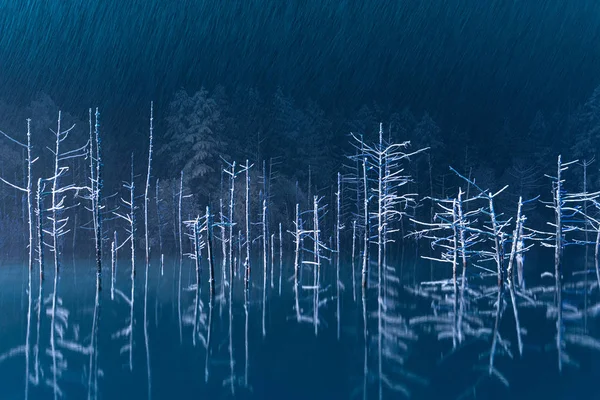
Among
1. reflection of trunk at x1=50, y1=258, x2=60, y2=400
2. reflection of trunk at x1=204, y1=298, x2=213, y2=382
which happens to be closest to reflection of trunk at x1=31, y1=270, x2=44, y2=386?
reflection of trunk at x1=50, y1=258, x2=60, y2=400

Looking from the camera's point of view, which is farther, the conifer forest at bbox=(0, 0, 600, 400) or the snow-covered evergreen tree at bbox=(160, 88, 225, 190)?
the snow-covered evergreen tree at bbox=(160, 88, 225, 190)

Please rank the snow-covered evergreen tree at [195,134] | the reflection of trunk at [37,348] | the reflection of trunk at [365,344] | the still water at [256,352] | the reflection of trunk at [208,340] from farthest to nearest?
the snow-covered evergreen tree at [195,134]
the reflection of trunk at [208,340]
the reflection of trunk at [37,348]
the reflection of trunk at [365,344]
the still water at [256,352]

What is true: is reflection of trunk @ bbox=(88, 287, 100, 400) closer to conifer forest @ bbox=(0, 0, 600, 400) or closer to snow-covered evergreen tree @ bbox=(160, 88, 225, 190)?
conifer forest @ bbox=(0, 0, 600, 400)

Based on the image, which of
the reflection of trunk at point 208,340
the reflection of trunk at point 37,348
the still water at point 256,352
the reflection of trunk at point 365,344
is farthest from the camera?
the reflection of trunk at point 208,340

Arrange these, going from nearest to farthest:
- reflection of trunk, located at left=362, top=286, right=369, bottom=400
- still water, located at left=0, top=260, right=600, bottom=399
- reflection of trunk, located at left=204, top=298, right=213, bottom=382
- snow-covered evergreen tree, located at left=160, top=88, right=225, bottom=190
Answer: still water, located at left=0, top=260, right=600, bottom=399
reflection of trunk, located at left=362, top=286, right=369, bottom=400
reflection of trunk, located at left=204, top=298, right=213, bottom=382
snow-covered evergreen tree, located at left=160, top=88, right=225, bottom=190

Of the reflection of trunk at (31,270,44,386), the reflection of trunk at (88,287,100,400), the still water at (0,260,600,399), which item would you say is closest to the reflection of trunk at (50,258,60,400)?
the still water at (0,260,600,399)

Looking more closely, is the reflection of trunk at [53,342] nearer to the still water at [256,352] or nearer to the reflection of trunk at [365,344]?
the still water at [256,352]

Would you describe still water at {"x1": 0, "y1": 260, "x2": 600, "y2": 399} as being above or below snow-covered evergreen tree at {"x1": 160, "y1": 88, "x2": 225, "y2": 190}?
below

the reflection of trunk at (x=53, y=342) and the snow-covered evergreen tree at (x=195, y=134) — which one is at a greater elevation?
the snow-covered evergreen tree at (x=195, y=134)

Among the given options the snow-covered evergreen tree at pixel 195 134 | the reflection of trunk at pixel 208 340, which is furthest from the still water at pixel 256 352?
the snow-covered evergreen tree at pixel 195 134

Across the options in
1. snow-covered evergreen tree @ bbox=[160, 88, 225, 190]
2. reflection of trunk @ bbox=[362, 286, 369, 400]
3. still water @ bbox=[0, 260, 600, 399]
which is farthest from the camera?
snow-covered evergreen tree @ bbox=[160, 88, 225, 190]
